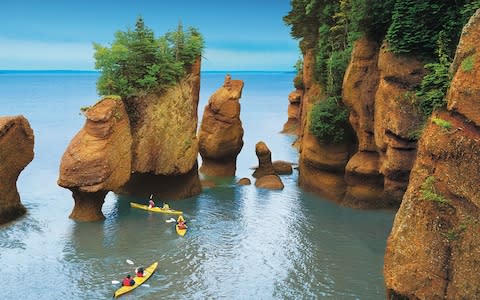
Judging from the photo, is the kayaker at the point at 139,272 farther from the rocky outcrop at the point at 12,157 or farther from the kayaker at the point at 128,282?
the rocky outcrop at the point at 12,157

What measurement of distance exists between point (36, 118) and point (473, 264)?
10686 centimetres

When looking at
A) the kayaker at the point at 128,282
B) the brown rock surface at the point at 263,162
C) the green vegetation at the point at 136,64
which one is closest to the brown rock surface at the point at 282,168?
the brown rock surface at the point at 263,162

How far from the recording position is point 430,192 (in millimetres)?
15000

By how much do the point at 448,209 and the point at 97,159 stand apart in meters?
24.2

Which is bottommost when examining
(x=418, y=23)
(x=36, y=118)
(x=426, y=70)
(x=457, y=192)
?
(x=36, y=118)

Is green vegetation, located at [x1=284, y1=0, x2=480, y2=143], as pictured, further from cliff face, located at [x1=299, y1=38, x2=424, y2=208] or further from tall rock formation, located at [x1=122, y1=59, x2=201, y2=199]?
tall rock formation, located at [x1=122, y1=59, x2=201, y2=199]

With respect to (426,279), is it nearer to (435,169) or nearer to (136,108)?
(435,169)

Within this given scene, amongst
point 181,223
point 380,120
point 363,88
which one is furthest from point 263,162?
point 380,120

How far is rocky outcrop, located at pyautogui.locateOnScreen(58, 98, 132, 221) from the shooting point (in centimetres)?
3294

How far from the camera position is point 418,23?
27734mm

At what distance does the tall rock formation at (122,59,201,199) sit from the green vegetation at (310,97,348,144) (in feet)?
34.6

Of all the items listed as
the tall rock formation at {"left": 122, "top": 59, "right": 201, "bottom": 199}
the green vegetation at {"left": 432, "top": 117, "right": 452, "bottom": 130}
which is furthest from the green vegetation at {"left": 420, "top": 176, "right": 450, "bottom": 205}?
the tall rock formation at {"left": 122, "top": 59, "right": 201, "bottom": 199}

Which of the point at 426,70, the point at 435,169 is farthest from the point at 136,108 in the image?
the point at 435,169

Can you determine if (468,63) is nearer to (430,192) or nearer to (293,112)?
(430,192)
